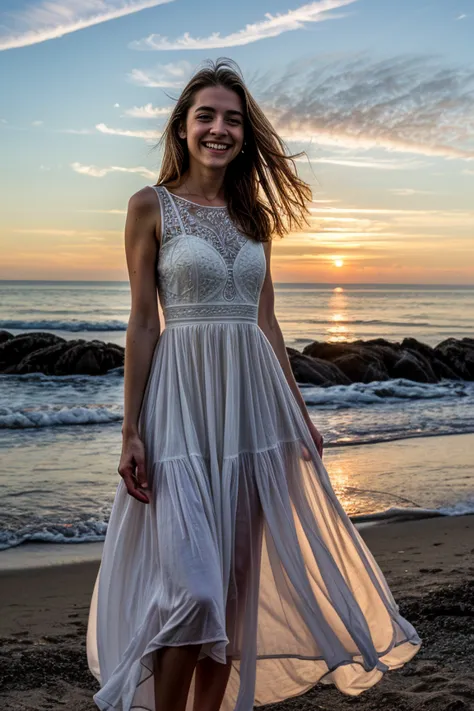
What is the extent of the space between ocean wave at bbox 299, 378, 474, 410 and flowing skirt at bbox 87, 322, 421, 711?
32.6 ft

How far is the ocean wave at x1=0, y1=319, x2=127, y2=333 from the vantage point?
27.4m

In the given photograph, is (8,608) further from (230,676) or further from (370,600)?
(370,600)

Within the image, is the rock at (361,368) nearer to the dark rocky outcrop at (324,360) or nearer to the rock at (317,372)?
the dark rocky outcrop at (324,360)

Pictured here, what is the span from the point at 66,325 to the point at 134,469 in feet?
84.7

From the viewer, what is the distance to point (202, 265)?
2740 mm

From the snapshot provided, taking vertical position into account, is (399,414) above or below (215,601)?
below

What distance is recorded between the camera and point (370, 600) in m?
2.96

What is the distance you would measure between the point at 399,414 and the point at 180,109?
9748 mm

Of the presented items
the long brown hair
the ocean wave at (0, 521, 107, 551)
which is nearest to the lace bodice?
the long brown hair

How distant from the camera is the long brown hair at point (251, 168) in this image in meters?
2.89

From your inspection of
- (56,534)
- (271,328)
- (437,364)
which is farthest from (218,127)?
(437,364)

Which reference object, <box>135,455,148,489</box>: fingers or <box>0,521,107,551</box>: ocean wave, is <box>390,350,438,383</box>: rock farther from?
<box>135,455,148,489</box>: fingers

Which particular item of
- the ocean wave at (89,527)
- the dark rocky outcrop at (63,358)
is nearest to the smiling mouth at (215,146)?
the ocean wave at (89,527)

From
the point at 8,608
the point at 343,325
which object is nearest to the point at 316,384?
the point at 8,608
